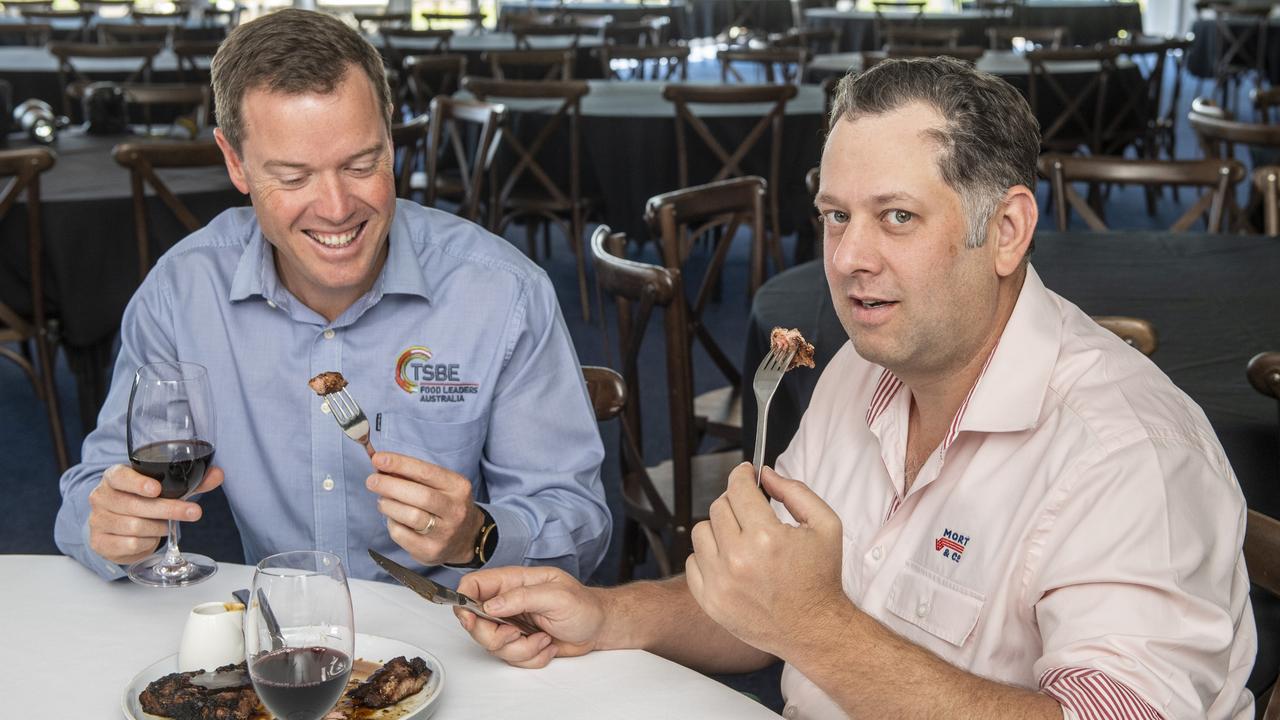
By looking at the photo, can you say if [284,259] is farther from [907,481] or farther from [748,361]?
[748,361]

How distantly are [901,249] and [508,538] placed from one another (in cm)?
61

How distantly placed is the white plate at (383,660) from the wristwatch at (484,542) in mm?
272

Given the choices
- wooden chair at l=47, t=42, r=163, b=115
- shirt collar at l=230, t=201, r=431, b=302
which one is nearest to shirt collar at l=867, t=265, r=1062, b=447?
shirt collar at l=230, t=201, r=431, b=302

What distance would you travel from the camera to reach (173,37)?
8969mm

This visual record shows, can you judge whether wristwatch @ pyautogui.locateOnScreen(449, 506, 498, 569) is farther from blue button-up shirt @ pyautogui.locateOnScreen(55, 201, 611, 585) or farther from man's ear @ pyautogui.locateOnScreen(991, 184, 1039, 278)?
man's ear @ pyautogui.locateOnScreen(991, 184, 1039, 278)

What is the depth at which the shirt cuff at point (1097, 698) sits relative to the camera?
3.42ft

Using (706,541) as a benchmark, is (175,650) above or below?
below

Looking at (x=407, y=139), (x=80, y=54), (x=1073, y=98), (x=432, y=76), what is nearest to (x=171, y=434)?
(x=407, y=139)

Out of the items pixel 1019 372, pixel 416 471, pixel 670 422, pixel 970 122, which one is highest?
pixel 970 122

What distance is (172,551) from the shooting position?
1.39m

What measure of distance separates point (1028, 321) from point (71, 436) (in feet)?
11.5

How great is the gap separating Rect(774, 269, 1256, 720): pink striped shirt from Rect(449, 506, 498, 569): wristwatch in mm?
367

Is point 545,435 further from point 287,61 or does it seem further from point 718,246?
point 718,246

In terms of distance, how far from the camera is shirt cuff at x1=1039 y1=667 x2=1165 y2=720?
1.04 meters
